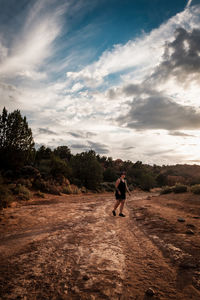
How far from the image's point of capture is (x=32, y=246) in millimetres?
3629

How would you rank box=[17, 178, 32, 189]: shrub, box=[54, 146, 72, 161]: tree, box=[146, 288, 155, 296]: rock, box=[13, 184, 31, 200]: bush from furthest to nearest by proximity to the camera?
box=[54, 146, 72, 161]: tree < box=[17, 178, 32, 189]: shrub < box=[13, 184, 31, 200]: bush < box=[146, 288, 155, 296]: rock

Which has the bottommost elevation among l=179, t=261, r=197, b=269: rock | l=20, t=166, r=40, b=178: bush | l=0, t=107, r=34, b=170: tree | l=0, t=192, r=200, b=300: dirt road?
l=0, t=192, r=200, b=300: dirt road

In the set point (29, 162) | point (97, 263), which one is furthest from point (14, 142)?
point (97, 263)

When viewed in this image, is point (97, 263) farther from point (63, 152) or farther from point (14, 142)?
point (63, 152)

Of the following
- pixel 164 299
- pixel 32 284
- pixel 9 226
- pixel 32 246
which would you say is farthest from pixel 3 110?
pixel 164 299

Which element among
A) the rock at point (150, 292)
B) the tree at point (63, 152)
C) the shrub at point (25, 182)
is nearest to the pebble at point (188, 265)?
the rock at point (150, 292)

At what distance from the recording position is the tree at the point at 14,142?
18.1 meters

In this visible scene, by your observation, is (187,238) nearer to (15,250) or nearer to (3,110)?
(15,250)

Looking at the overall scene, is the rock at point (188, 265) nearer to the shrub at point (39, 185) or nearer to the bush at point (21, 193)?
the bush at point (21, 193)

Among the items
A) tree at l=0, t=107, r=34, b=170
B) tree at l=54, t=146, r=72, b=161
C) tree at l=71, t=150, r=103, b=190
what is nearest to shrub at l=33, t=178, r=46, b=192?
tree at l=0, t=107, r=34, b=170

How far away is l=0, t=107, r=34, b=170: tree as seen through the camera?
18.1 m

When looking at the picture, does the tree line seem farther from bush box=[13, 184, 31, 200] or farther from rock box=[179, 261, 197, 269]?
rock box=[179, 261, 197, 269]

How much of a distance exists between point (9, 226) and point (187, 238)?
219 inches

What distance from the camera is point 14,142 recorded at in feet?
61.3
